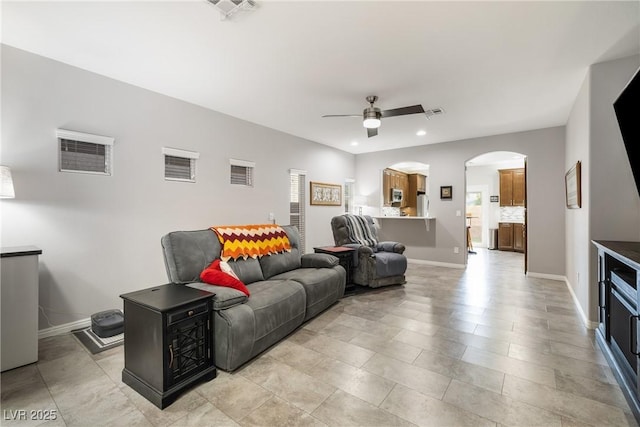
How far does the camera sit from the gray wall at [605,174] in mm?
2824

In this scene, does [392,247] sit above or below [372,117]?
below

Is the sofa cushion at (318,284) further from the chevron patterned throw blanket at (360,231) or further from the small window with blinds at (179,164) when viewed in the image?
the small window with blinds at (179,164)

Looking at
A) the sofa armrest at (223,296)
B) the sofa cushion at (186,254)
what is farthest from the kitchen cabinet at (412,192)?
the sofa armrest at (223,296)

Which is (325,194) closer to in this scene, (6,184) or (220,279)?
(220,279)

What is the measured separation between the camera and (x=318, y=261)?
12.3 ft

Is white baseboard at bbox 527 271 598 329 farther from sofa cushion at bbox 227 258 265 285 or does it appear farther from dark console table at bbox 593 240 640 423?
sofa cushion at bbox 227 258 265 285

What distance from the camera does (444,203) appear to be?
6.47 metres

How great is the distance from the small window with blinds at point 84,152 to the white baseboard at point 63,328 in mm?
1637

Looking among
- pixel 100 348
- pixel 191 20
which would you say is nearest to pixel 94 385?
pixel 100 348

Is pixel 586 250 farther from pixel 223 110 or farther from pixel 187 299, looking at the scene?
pixel 223 110

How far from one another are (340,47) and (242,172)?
9.28 ft

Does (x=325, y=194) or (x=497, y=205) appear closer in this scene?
(x=325, y=194)

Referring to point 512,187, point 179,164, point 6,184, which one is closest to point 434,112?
point 179,164

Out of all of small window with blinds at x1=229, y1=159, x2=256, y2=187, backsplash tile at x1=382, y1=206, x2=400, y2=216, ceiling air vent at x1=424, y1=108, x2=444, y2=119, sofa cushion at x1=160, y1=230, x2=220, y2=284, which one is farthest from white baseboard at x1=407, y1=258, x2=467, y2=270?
sofa cushion at x1=160, y1=230, x2=220, y2=284
